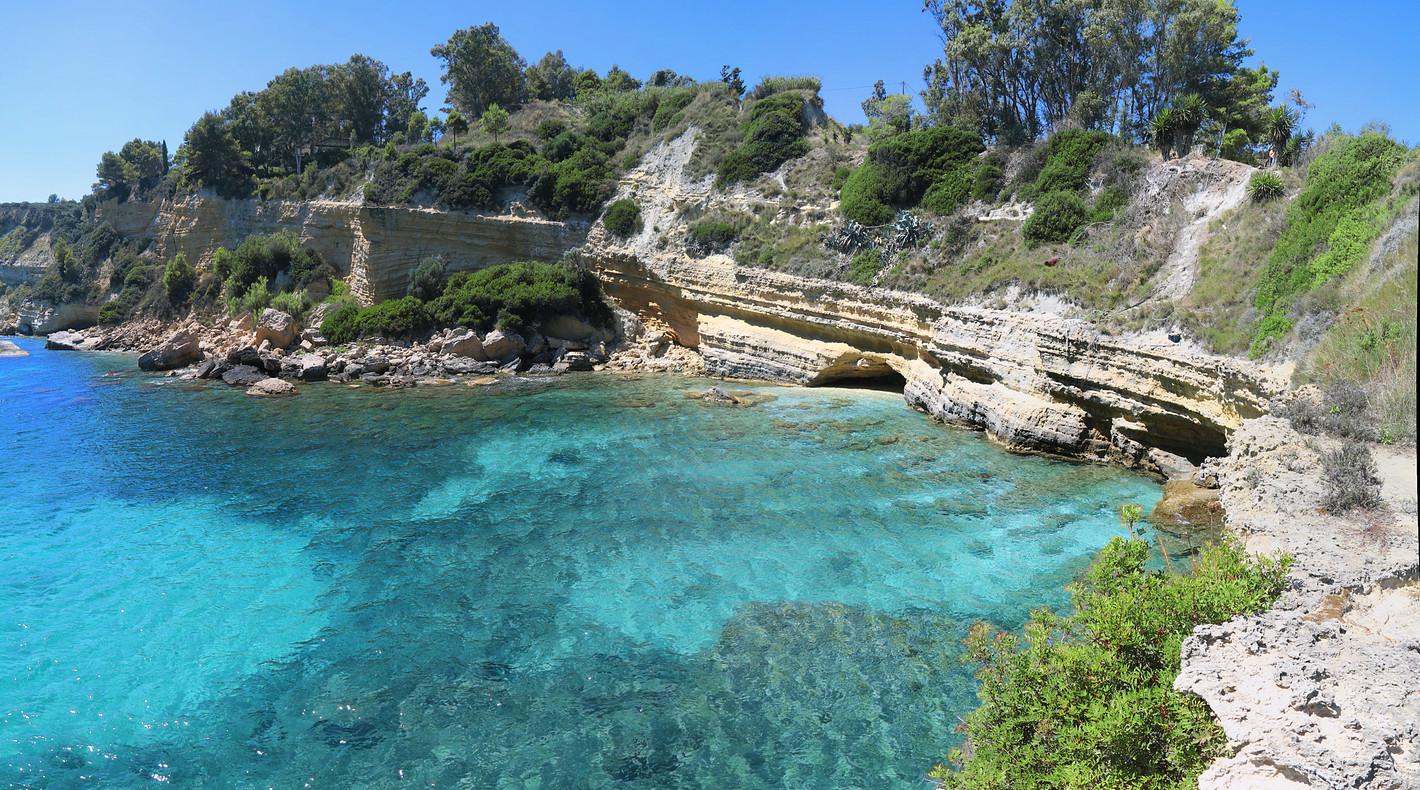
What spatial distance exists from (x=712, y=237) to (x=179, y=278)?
3923 centimetres

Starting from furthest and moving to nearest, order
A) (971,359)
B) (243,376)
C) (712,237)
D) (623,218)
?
(623,218) → (712,237) → (243,376) → (971,359)

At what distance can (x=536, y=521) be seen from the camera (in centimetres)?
1386

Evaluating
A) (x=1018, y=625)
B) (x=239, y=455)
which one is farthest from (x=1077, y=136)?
(x=239, y=455)

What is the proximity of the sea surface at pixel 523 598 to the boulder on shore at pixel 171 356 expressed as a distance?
14.3 m

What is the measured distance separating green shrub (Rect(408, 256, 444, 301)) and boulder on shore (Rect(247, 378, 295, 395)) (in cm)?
887

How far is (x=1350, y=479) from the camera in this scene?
24.5ft

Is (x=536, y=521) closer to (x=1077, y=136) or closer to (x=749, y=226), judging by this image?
(x=749, y=226)

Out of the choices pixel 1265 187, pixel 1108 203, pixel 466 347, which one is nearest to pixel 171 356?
pixel 466 347

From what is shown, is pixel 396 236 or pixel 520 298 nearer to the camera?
pixel 520 298

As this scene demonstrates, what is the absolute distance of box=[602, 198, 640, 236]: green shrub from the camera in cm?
3247

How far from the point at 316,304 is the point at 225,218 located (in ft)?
49.2

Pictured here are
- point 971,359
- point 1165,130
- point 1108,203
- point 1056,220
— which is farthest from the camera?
point 1056,220

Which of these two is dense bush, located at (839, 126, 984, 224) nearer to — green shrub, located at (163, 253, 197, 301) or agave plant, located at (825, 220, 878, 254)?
agave plant, located at (825, 220, 878, 254)

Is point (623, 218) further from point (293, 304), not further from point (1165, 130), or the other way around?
point (1165, 130)
